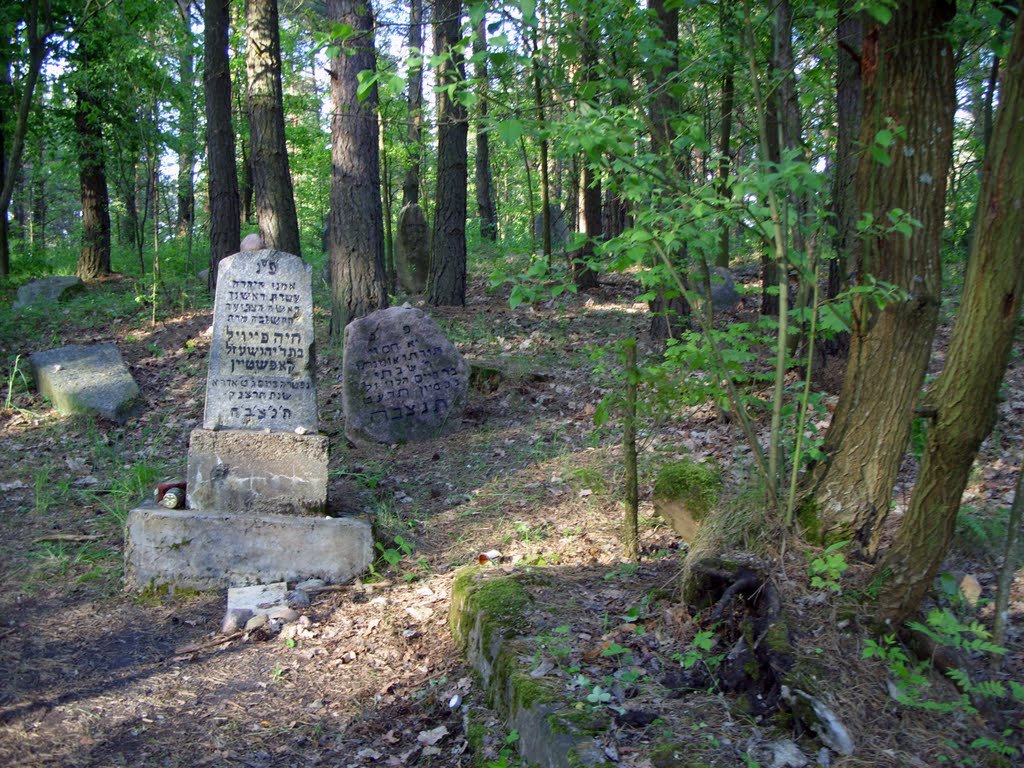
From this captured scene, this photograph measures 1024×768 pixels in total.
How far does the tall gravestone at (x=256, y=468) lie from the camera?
5.43 metres

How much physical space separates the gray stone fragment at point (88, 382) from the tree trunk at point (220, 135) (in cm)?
323

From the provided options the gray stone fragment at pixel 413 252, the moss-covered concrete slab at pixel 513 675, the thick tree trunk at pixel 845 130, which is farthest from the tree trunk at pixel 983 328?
the gray stone fragment at pixel 413 252

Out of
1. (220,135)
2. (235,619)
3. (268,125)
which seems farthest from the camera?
(220,135)

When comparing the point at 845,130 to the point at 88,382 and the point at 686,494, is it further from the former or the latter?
the point at 88,382

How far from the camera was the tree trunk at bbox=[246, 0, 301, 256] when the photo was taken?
1021 centimetres

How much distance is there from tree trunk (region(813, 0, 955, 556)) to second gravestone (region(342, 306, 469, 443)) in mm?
4514

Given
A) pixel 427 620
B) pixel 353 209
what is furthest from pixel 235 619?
pixel 353 209

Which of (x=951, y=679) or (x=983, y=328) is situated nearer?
(x=983, y=328)

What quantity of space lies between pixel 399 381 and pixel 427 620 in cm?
345

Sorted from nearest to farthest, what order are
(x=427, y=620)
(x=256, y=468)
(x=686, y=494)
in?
(x=427, y=620)
(x=686, y=494)
(x=256, y=468)

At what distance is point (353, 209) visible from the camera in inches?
388

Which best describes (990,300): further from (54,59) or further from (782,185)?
(54,59)

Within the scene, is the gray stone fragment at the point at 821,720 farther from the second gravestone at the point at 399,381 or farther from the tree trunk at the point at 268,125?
the tree trunk at the point at 268,125

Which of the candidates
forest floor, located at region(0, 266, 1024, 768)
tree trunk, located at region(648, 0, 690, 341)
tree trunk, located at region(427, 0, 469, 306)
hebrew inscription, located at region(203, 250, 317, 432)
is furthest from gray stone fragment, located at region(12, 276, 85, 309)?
tree trunk, located at region(648, 0, 690, 341)
